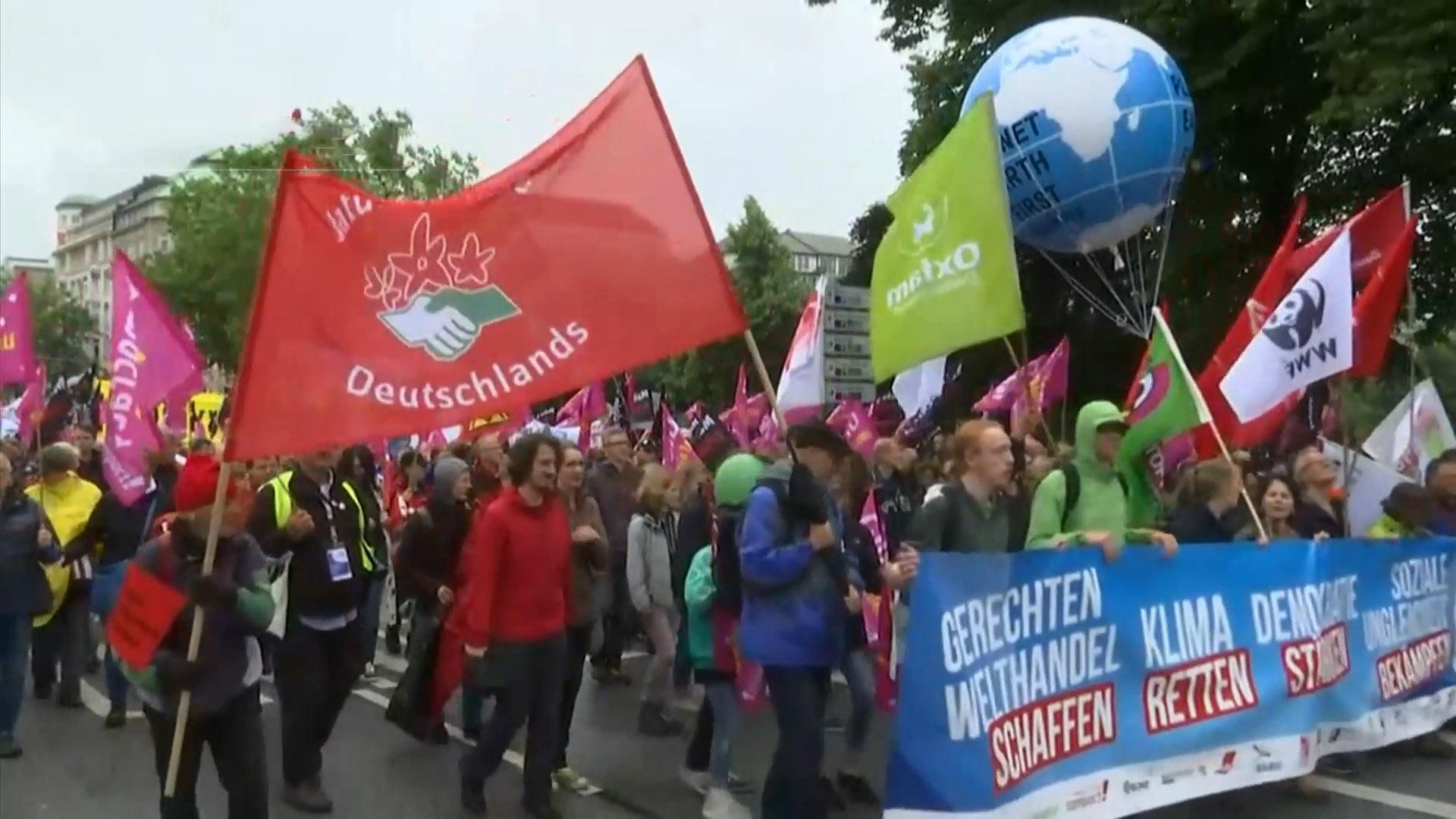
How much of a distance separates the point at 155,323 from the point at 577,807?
3.75 meters

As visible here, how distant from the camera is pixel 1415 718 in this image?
292 inches

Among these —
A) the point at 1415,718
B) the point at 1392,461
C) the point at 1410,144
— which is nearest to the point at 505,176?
the point at 1415,718

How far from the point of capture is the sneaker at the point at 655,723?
27.9 feet

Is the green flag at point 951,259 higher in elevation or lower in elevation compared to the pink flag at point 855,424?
higher

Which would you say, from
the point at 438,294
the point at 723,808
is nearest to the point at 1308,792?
the point at 723,808

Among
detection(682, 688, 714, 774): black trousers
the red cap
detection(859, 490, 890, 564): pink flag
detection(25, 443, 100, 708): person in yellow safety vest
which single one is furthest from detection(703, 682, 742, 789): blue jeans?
detection(25, 443, 100, 708): person in yellow safety vest

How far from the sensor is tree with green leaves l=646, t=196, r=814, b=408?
162 feet

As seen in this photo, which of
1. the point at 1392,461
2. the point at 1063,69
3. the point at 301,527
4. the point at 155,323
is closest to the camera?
the point at 301,527

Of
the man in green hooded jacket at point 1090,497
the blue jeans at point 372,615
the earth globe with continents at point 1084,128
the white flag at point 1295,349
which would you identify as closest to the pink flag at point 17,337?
the blue jeans at point 372,615

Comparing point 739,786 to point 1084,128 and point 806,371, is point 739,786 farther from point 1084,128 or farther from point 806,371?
point 1084,128

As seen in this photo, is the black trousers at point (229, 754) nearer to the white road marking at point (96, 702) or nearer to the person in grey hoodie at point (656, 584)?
the person in grey hoodie at point (656, 584)

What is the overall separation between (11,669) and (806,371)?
4979 mm

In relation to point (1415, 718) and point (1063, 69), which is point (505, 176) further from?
point (1063, 69)

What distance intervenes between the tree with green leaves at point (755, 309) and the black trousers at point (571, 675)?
40711 mm
